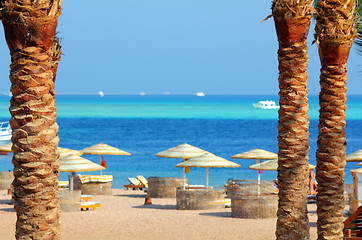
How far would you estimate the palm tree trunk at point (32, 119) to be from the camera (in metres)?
6.15

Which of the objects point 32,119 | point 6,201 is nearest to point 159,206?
point 6,201

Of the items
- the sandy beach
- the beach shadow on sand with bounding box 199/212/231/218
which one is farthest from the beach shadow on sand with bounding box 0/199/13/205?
the beach shadow on sand with bounding box 199/212/231/218

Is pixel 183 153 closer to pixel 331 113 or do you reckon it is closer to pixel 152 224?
pixel 152 224

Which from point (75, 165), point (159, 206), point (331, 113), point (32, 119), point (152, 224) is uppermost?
point (331, 113)

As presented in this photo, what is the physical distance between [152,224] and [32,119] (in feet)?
36.3

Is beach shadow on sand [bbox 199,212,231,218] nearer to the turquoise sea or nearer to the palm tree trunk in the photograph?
the palm tree trunk

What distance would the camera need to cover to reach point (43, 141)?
6.18 meters

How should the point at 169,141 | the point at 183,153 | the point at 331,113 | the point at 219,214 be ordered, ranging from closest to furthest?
the point at 331,113
the point at 219,214
the point at 183,153
the point at 169,141

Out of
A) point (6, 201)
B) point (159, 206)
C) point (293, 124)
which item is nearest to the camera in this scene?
point (293, 124)

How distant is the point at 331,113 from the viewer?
9836 millimetres

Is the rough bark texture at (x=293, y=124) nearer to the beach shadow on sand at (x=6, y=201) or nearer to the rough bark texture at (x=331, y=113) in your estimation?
the rough bark texture at (x=331, y=113)

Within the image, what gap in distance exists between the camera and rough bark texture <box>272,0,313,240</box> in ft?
29.4

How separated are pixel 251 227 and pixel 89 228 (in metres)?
4.20

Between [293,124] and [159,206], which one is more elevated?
[293,124]
